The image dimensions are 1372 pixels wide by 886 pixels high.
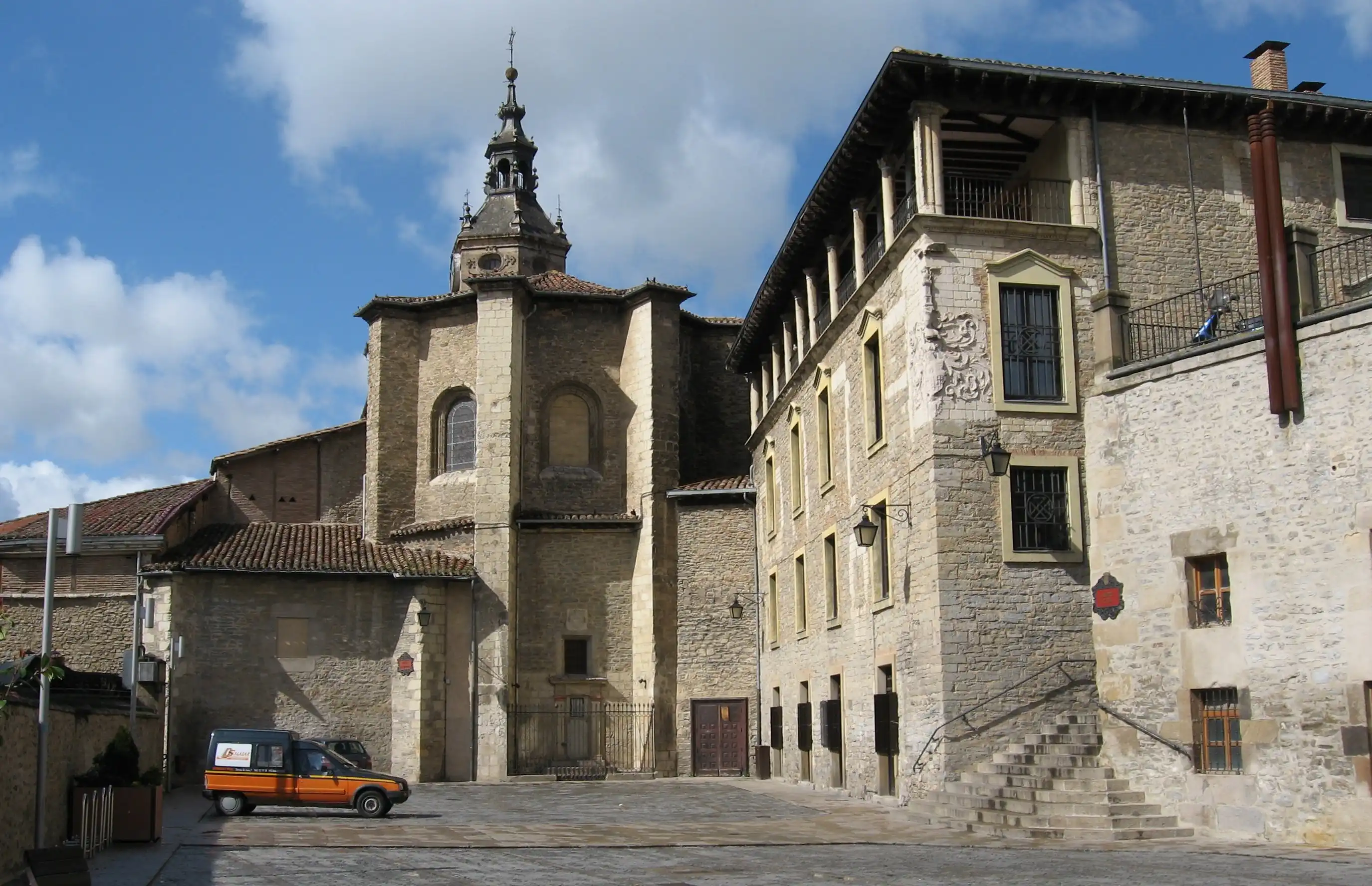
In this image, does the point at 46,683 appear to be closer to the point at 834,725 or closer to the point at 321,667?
the point at 834,725

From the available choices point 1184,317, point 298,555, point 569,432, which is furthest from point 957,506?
point 298,555

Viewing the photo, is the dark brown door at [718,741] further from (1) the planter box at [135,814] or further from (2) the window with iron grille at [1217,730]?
(1) the planter box at [135,814]

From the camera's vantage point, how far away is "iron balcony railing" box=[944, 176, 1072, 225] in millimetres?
20469

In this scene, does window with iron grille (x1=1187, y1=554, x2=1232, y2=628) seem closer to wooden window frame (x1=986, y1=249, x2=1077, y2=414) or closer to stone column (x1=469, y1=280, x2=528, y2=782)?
wooden window frame (x1=986, y1=249, x2=1077, y2=414)

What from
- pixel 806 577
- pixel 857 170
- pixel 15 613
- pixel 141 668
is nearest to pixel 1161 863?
pixel 857 170

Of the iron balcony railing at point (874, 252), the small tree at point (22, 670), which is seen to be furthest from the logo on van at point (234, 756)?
the iron balcony railing at point (874, 252)

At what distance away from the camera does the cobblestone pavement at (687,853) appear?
42.0 ft

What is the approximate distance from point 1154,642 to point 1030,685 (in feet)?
6.20

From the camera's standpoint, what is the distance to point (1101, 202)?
20406 millimetres

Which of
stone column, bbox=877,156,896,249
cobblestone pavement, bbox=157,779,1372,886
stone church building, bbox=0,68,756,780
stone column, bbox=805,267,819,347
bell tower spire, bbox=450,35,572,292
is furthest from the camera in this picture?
bell tower spire, bbox=450,35,572,292

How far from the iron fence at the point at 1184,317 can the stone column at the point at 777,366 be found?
1158 cm

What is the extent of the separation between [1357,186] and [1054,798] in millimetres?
11419

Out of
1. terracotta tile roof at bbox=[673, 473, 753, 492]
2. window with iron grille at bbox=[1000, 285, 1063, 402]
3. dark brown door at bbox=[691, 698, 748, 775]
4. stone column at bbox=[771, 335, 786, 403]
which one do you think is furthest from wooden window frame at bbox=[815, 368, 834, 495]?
dark brown door at bbox=[691, 698, 748, 775]

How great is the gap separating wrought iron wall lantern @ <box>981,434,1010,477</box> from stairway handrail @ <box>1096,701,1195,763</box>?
3.33m
